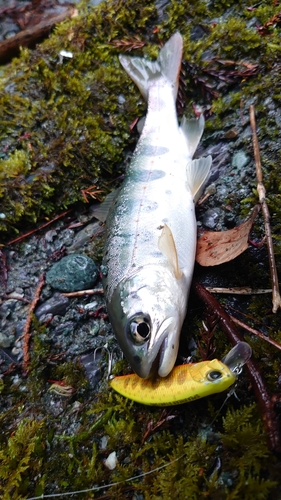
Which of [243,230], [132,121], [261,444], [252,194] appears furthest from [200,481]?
[132,121]

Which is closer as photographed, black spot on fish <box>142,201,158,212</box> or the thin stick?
the thin stick

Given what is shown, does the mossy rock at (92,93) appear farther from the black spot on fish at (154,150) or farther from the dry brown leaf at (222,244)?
the dry brown leaf at (222,244)

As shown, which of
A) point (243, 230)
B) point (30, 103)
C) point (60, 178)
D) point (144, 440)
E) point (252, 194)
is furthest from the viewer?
point (30, 103)

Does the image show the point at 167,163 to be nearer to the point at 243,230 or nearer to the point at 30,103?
the point at 243,230

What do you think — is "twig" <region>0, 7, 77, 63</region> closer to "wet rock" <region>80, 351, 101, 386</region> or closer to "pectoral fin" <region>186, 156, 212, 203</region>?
"pectoral fin" <region>186, 156, 212, 203</region>

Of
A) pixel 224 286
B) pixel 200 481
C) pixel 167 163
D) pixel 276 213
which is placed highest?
pixel 167 163

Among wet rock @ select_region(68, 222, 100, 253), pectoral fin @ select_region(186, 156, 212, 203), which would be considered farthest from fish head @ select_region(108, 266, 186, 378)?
wet rock @ select_region(68, 222, 100, 253)

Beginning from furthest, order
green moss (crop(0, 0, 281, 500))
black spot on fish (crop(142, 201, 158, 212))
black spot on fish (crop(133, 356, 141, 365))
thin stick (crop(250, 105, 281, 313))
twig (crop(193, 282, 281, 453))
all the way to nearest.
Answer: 1. black spot on fish (crop(142, 201, 158, 212))
2. thin stick (crop(250, 105, 281, 313))
3. black spot on fish (crop(133, 356, 141, 365))
4. green moss (crop(0, 0, 281, 500))
5. twig (crop(193, 282, 281, 453))

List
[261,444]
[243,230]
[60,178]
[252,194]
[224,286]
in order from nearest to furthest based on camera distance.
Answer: [261,444], [243,230], [224,286], [252,194], [60,178]

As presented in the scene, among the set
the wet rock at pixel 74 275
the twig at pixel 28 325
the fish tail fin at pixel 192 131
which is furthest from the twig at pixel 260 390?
the twig at pixel 28 325
